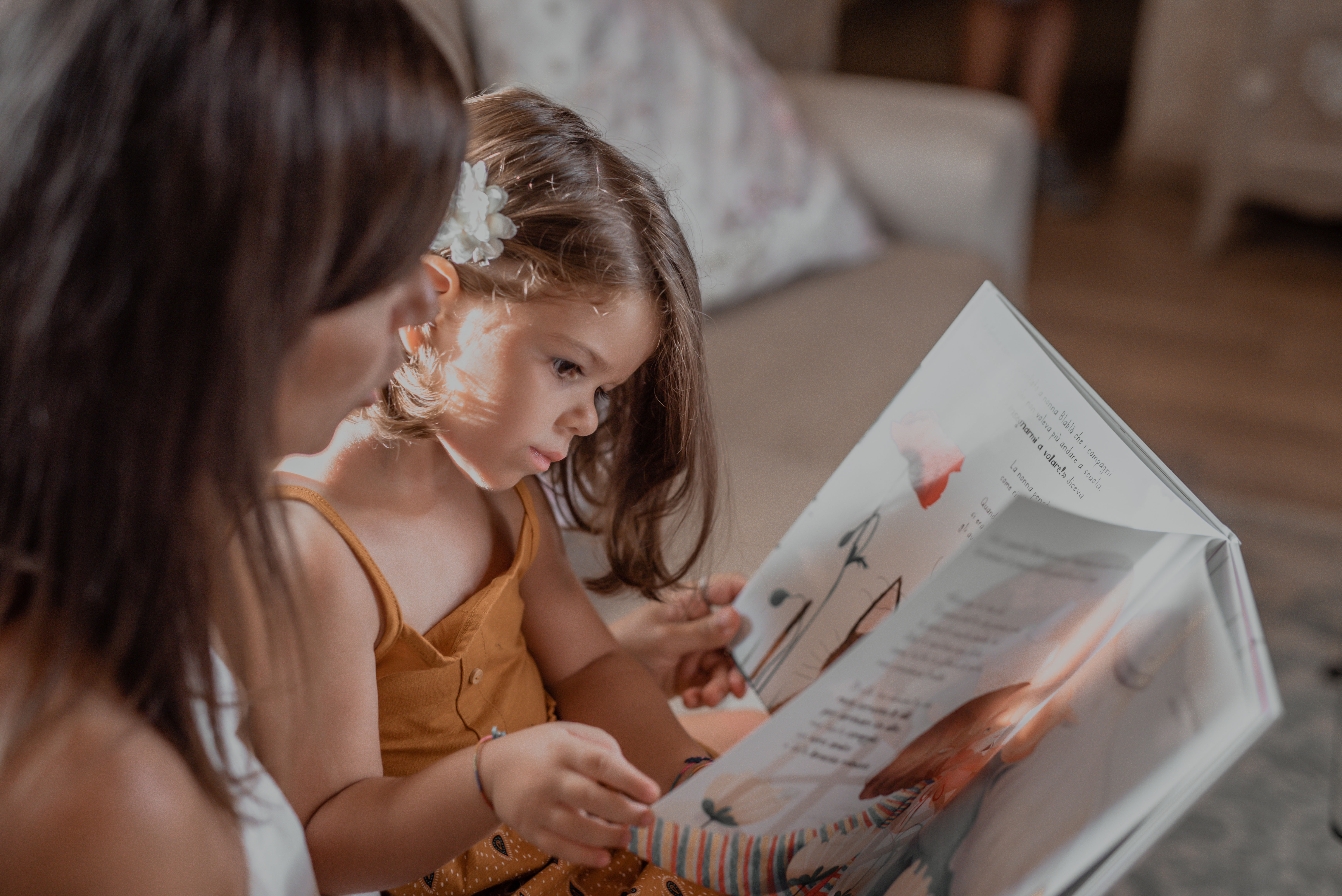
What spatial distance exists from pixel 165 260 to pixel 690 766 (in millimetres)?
453

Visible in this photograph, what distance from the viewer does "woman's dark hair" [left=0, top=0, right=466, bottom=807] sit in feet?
1.17

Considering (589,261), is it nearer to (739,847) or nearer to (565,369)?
(565,369)

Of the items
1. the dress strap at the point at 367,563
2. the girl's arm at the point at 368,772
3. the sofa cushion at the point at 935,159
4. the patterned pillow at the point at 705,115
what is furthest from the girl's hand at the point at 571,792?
the sofa cushion at the point at 935,159

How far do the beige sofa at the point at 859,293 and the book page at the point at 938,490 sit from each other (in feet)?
0.18

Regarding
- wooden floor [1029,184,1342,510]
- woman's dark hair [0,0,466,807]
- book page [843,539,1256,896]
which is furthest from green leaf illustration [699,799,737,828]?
wooden floor [1029,184,1342,510]

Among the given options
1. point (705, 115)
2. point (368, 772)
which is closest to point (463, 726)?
point (368, 772)

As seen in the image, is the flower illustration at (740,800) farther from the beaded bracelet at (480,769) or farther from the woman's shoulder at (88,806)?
the woman's shoulder at (88,806)

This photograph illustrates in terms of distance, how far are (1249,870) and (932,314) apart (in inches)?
29.9

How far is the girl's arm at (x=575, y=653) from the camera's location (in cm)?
74

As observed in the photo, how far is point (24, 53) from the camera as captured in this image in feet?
1.19

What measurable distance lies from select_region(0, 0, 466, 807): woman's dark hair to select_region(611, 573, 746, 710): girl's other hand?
391mm

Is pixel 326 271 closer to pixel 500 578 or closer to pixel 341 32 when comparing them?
pixel 341 32

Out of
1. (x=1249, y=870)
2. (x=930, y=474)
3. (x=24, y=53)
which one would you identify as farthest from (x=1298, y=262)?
(x=24, y=53)

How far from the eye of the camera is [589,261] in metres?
0.60
